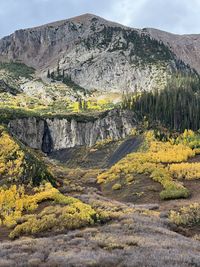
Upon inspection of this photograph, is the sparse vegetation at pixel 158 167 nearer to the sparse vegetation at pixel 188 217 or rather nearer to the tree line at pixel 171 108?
the sparse vegetation at pixel 188 217

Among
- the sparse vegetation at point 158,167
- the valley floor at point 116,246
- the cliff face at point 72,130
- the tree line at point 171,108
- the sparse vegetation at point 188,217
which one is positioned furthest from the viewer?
the tree line at point 171,108

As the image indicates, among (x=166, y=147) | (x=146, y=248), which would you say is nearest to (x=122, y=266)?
(x=146, y=248)

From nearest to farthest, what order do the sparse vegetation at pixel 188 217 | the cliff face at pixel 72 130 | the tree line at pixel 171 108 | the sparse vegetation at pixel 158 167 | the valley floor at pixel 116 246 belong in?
the valley floor at pixel 116 246 < the sparse vegetation at pixel 188 217 < the sparse vegetation at pixel 158 167 < the cliff face at pixel 72 130 < the tree line at pixel 171 108

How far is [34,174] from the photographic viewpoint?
1385 inches

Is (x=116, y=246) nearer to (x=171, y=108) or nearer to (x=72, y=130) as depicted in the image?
(x=72, y=130)

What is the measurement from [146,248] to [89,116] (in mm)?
90609

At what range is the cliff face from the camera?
317 feet

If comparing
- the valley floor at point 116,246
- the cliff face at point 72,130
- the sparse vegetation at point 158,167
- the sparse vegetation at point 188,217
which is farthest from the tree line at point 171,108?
the valley floor at point 116,246

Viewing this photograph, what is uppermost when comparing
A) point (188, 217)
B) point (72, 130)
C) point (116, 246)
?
point (72, 130)

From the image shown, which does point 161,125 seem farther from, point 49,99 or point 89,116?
point 49,99

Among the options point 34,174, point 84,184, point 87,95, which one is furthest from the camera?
point 87,95

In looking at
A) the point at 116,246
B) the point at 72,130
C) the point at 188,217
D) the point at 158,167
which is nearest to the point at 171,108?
the point at 72,130

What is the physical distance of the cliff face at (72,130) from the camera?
317 feet

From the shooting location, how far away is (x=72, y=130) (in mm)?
100938
